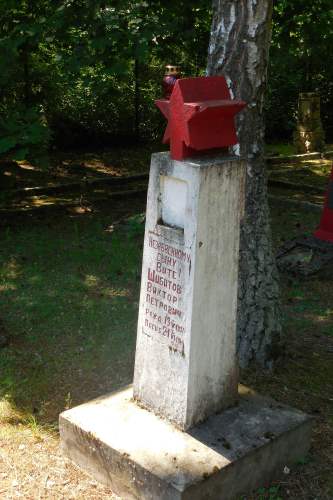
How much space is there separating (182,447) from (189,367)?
0.45m

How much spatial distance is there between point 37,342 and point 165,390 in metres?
2.04

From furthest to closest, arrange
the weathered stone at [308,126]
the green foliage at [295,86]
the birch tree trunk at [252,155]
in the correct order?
1. the green foliage at [295,86]
2. the weathered stone at [308,126]
3. the birch tree trunk at [252,155]

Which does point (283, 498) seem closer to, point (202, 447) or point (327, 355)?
point (202, 447)

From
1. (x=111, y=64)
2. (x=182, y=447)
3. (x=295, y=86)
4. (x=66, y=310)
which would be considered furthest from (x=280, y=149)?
(x=182, y=447)

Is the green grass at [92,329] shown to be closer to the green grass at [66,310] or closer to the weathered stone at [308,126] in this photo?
the green grass at [66,310]

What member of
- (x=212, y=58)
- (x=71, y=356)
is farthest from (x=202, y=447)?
(x=212, y=58)

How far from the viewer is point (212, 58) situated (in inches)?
204

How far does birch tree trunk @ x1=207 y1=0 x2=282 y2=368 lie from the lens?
5.05 metres

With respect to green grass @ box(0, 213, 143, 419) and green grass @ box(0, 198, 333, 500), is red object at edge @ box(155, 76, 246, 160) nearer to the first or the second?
green grass @ box(0, 198, 333, 500)

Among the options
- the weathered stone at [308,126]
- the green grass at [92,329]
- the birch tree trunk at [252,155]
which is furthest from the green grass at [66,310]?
the weathered stone at [308,126]

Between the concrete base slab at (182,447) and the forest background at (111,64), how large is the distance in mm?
4760

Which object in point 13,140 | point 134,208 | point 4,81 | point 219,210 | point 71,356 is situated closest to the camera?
point 219,210

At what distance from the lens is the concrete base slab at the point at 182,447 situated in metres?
3.94

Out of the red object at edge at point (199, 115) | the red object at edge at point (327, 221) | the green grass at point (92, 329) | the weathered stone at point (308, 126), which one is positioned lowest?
the green grass at point (92, 329)
